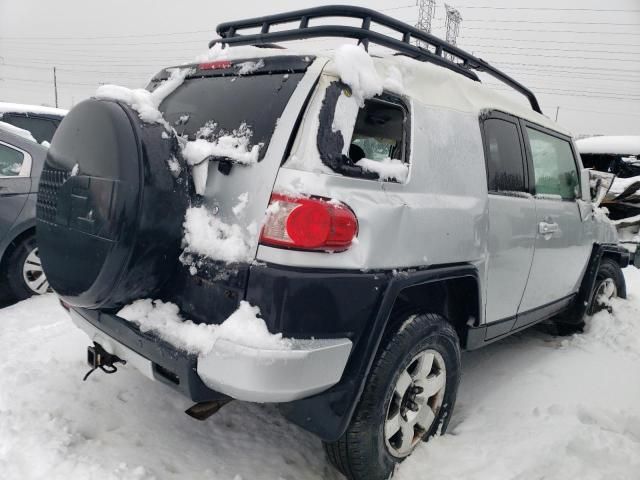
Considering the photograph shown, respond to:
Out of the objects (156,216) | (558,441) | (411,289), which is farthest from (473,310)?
(156,216)

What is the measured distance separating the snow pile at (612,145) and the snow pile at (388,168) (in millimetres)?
8599

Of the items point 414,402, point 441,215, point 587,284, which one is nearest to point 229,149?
point 441,215

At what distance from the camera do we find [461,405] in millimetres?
3008

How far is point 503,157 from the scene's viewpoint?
2793mm

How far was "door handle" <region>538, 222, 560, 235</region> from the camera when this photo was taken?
3.04 m

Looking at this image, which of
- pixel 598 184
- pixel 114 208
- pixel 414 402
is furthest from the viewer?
pixel 598 184

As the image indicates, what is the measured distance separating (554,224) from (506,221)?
0.77 meters

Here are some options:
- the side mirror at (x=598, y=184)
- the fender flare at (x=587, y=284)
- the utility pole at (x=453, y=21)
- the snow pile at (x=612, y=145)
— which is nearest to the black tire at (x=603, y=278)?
the fender flare at (x=587, y=284)

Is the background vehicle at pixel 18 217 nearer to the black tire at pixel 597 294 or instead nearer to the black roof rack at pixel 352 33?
the black roof rack at pixel 352 33

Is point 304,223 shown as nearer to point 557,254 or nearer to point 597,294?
point 557,254

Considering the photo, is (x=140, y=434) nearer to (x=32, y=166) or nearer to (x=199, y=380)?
(x=199, y=380)

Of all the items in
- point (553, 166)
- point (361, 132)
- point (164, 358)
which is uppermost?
point (361, 132)

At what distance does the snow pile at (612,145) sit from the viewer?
9.33m

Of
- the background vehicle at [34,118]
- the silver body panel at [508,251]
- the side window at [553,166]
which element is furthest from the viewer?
the background vehicle at [34,118]
